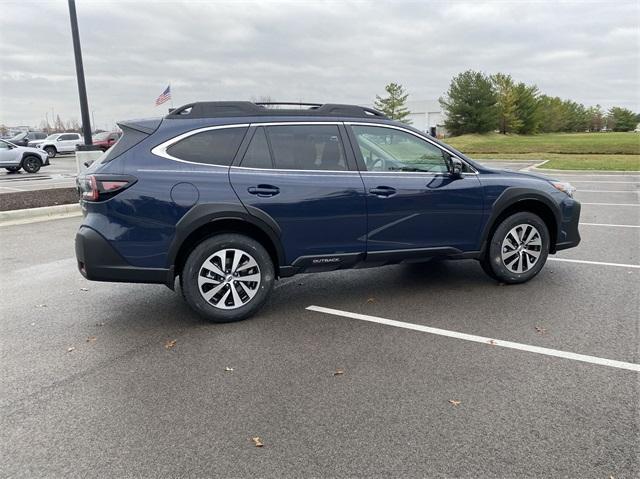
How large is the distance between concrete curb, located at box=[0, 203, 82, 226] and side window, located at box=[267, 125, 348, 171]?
716cm

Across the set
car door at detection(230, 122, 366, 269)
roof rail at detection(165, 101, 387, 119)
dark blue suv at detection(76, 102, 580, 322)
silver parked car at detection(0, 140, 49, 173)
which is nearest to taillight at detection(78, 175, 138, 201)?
dark blue suv at detection(76, 102, 580, 322)

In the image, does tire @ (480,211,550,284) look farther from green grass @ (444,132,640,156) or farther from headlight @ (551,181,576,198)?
green grass @ (444,132,640,156)

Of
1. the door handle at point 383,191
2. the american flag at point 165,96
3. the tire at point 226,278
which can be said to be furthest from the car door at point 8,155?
the door handle at point 383,191

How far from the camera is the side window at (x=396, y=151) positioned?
490cm

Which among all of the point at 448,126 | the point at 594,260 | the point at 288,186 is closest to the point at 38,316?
the point at 288,186

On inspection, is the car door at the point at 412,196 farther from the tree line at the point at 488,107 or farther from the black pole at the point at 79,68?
the tree line at the point at 488,107

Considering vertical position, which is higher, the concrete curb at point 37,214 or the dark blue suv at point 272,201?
the dark blue suv at point 272,201

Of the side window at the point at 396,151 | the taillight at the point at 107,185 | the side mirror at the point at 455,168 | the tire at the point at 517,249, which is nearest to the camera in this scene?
the taillight at the point at 107,185

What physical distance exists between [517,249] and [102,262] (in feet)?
13.5

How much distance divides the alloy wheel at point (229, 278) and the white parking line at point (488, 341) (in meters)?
0.70

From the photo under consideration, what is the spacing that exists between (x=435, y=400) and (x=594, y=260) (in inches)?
171

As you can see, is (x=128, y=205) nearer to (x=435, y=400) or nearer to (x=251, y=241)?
(x=251, y=241)

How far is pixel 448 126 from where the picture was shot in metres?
66.8

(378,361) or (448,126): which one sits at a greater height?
(448,126)
